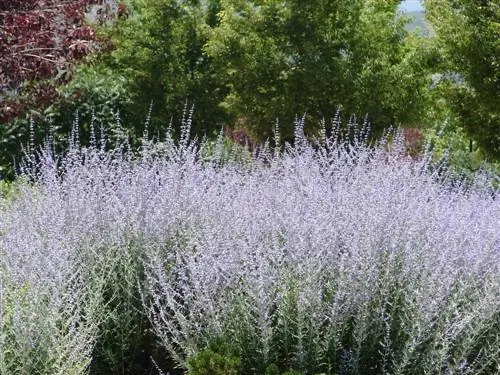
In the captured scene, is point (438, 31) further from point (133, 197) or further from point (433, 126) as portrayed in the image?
point (133, 197)

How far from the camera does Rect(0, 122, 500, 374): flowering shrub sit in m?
3.46

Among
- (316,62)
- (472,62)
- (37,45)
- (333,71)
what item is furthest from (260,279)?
(316,62)

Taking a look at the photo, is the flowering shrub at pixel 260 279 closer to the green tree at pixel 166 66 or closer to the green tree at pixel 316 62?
the green tree at pixel 316 62

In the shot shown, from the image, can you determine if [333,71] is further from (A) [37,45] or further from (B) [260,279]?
(B) [260,279]

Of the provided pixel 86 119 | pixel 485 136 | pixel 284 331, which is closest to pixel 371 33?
pixel 485 136

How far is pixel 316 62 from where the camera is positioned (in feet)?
37.5

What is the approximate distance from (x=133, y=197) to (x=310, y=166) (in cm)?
135

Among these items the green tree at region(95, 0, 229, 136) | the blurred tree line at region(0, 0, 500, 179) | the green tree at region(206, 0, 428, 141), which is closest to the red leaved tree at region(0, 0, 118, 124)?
the blurred tree line at region(0, 0, 500, 179)

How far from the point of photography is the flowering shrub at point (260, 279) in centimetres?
346

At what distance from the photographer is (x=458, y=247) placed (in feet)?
12.7

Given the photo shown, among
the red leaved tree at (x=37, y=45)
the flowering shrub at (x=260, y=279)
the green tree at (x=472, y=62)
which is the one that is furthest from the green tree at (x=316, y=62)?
the flowering shrub at (x=260, y=279)

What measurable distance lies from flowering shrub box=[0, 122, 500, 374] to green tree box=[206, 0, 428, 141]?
22.7 feet

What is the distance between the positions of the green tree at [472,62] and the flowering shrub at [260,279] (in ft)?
20.8

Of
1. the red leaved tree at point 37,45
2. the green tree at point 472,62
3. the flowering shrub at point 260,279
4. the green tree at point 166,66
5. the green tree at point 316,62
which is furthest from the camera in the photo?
the green tree at point 166,66
